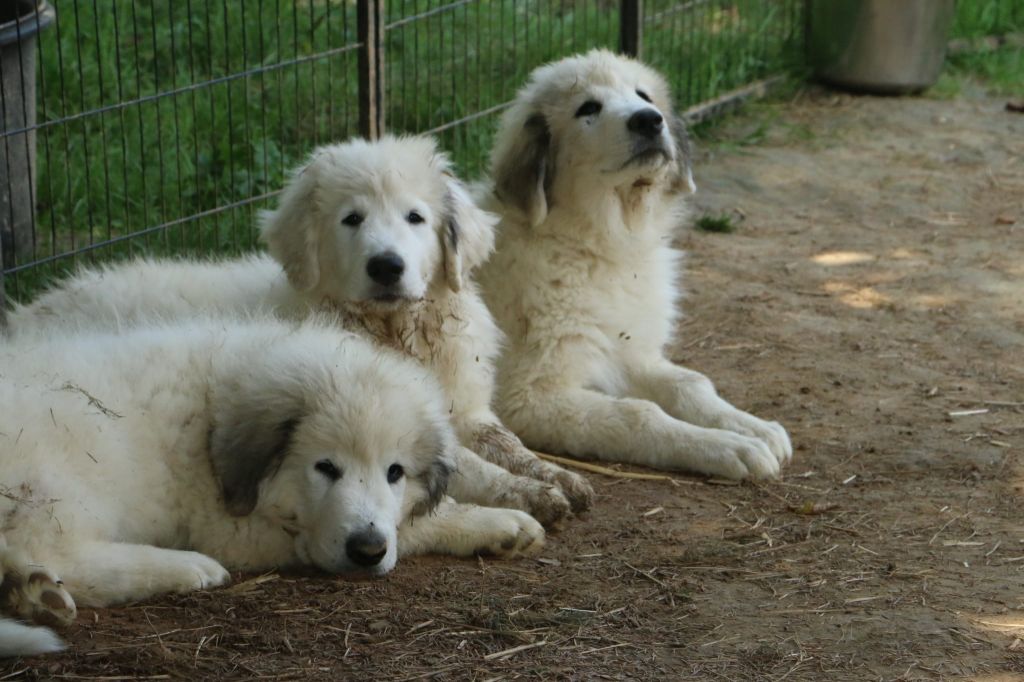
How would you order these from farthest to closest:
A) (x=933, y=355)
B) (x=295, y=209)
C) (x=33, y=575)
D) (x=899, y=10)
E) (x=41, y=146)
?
(x=899, y=10), (x=41, y=146), (x=933, y=355), (x=295, y=209), (x=33, y=575)

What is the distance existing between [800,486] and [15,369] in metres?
2.51

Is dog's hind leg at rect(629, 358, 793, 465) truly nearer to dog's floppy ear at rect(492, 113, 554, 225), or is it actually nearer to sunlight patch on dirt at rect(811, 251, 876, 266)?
dog's floppy ear at rect(492, 113, 554, 225)

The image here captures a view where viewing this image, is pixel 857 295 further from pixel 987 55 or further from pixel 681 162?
pixel 987 55

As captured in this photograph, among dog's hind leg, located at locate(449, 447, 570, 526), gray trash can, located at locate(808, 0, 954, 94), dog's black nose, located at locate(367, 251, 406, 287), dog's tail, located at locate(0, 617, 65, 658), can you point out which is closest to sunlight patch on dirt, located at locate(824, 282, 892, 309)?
dog's hind leg, located at locate(449, 447, 570, 526)

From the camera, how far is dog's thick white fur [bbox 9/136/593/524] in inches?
185

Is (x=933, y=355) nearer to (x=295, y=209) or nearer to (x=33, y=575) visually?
(x=295, y=209)

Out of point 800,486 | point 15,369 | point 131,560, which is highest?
point 15,369

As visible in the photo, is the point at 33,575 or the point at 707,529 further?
the point at 707,529

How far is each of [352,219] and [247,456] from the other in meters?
1.15

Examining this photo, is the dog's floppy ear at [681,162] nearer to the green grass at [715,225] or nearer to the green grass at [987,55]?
the green grass at [715,225]

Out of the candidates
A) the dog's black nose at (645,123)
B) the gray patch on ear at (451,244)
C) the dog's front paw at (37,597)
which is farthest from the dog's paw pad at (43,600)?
the dog's black nose at (645,123)

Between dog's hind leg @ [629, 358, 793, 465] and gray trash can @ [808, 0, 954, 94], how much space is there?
16.3 ft

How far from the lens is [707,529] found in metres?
4.58

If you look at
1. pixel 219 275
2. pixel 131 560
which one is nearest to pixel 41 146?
pixel 219 275
